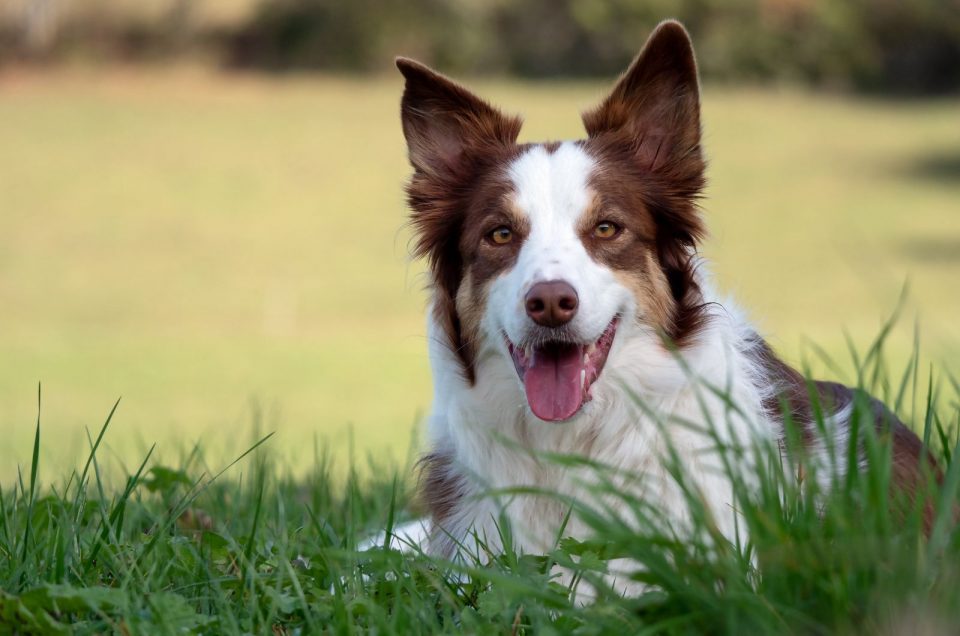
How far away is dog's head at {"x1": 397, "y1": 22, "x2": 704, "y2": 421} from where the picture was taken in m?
3.96

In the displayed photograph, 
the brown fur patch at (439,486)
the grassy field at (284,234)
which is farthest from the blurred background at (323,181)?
the brown fur patch at (439,486)

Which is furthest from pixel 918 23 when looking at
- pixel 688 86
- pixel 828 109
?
pixel 688 86

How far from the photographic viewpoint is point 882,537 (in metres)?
2.55

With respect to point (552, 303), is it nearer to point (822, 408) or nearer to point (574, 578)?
point (822, 408)

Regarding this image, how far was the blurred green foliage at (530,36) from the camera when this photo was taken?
47812 mm

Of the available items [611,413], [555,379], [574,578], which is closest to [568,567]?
[574,578]

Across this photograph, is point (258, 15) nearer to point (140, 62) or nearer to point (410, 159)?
point (140, 62)

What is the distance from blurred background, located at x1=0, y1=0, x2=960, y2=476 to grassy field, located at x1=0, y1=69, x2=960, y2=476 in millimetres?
101

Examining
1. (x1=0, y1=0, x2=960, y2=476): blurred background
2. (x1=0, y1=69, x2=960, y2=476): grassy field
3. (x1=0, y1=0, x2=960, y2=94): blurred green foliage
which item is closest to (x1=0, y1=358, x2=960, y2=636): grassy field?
(x1=0, y1=0, x2=960, y2=476): blurred background

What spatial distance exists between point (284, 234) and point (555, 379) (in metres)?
30.8

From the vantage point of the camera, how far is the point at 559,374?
158 inches

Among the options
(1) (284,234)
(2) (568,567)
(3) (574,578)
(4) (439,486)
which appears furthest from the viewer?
(1) (284,234)

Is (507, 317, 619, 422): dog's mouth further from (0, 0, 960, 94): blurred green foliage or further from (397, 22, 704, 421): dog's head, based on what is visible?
(0, 0, 960, 94): blurred green foliage

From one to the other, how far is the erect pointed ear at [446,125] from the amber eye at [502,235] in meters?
0.46
